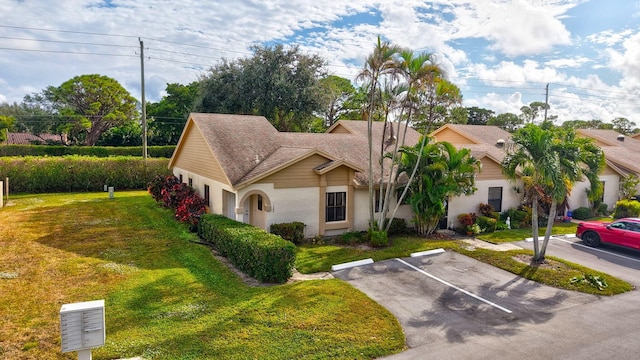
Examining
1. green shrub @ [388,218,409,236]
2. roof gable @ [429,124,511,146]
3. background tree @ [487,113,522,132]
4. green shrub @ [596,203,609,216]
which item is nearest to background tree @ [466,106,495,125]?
background tree @ [487,113,522,132]

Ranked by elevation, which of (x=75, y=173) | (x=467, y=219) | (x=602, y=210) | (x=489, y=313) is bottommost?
(x=489, y=313)

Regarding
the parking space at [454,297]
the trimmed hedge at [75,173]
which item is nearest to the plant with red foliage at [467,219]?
the parking space at [454,297]

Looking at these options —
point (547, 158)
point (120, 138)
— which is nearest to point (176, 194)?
point (547, 158)

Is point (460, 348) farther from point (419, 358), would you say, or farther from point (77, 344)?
point (77, 344)

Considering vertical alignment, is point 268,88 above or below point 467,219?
above

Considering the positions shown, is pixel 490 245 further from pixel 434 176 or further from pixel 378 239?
pixel 378 239

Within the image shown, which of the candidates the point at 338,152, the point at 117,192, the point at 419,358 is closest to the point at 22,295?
the point at 419,358

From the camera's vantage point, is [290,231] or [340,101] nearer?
[290,231]

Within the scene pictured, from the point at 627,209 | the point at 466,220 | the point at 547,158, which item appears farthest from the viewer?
the point at 627,209
